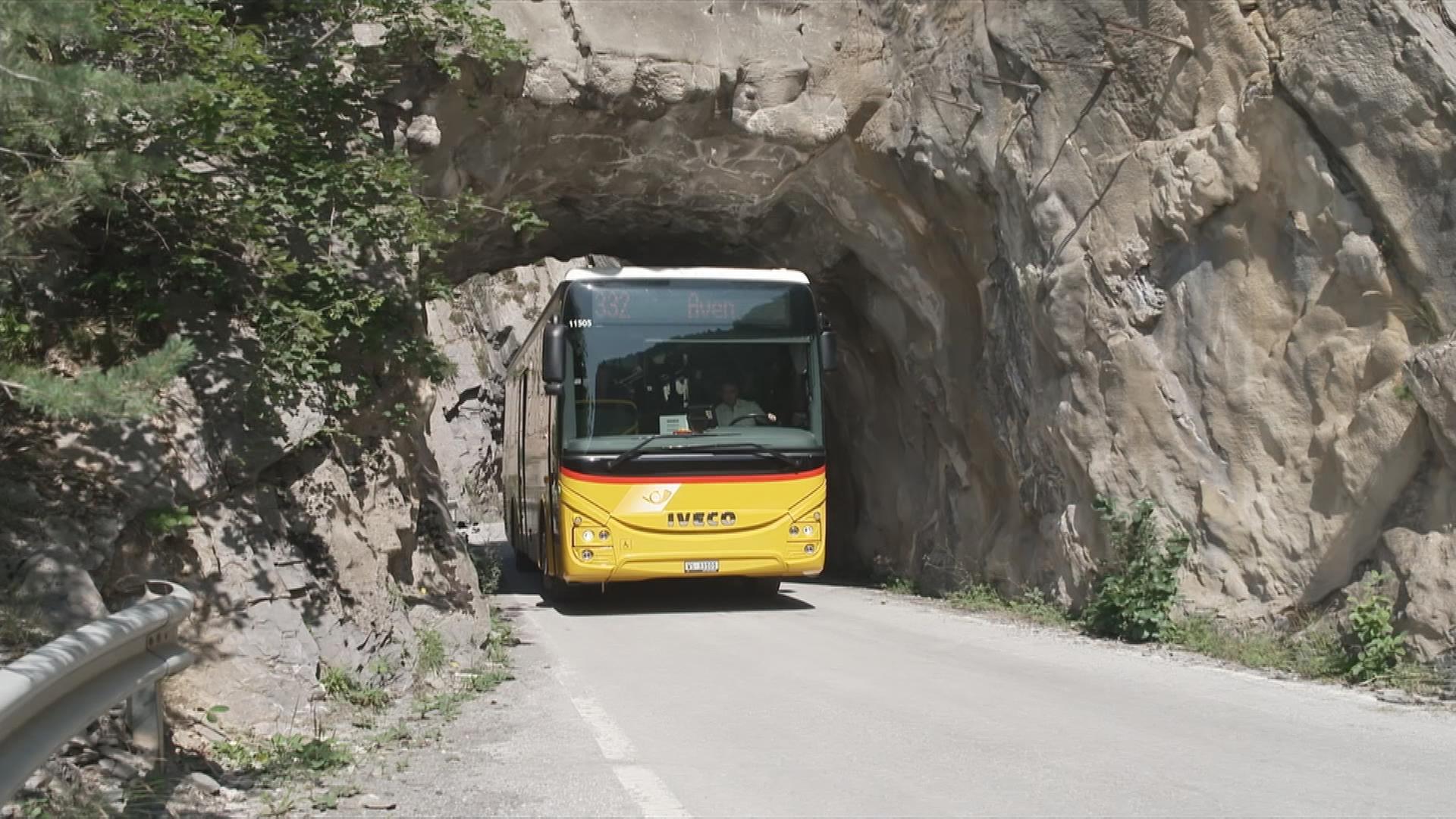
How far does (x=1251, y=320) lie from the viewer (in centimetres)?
1002

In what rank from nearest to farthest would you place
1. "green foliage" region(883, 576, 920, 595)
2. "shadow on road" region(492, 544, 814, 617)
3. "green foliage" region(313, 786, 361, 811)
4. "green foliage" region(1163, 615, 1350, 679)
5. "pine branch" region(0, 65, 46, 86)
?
1. "pine branch" region(0, 65, 46, 86)
2. "green foliage" region(313, 786, 361, 811)
3. "green foliage" region(1163, 615, 1350, 679)
4. "shadow on road" region(492, 544, 814, 617)
5. "green foliage" region(883, 576, 920, 595)

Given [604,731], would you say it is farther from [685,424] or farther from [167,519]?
[685,424]

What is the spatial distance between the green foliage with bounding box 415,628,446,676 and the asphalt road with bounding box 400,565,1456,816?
1.72 ft

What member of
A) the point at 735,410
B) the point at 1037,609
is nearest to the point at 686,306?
the point at 735,410

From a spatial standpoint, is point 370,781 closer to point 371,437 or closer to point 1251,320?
point 371,437

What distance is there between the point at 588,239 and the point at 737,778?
13.0 metres

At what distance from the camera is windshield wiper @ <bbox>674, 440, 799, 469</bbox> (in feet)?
39.2

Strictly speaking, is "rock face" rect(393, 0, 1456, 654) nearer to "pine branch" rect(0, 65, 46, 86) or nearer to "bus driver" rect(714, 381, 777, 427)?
"bus driver" rect(714, 381, 777, 427)

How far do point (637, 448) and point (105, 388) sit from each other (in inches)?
305

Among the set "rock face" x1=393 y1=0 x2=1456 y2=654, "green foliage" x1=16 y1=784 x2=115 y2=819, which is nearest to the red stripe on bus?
"rock face" x1=393 y1=0 x2=1456 y2=654

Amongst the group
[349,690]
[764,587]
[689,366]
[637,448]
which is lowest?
[764,587]

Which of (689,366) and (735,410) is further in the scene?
(735,410)

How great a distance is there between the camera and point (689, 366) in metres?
12.1

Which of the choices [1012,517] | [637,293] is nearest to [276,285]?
[637,293]
